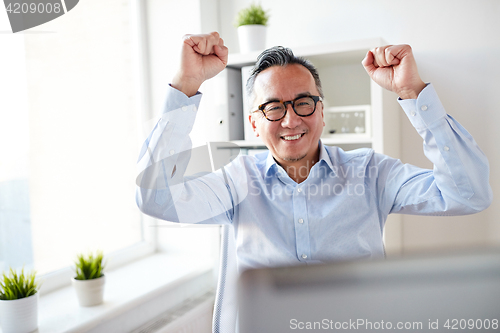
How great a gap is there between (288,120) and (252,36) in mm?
885

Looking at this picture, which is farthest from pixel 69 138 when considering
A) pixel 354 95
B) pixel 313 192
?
pixel 354 95

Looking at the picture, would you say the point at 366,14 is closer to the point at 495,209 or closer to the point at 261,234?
the point at 495,209

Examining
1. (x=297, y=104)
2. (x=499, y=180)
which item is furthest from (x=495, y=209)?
(x=297, y=104)

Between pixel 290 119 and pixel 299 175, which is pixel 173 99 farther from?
pixel 299 175

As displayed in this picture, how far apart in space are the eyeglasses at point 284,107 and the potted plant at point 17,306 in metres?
1.04

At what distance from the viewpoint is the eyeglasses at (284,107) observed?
1282 mm

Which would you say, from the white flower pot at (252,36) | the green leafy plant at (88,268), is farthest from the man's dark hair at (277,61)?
the green leafy plant at (88,268)

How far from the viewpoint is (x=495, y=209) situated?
181 cm

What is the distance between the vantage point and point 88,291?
1640 millimetres

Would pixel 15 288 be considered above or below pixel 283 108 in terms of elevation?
below

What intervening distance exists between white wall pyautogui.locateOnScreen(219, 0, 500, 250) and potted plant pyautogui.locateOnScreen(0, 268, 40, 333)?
167cm

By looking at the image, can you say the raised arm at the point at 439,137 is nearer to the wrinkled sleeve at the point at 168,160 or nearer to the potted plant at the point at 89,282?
the wrinkled sleeve at the point at 168,160

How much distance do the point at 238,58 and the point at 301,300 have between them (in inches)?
69.4

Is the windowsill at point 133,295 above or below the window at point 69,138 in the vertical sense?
below
